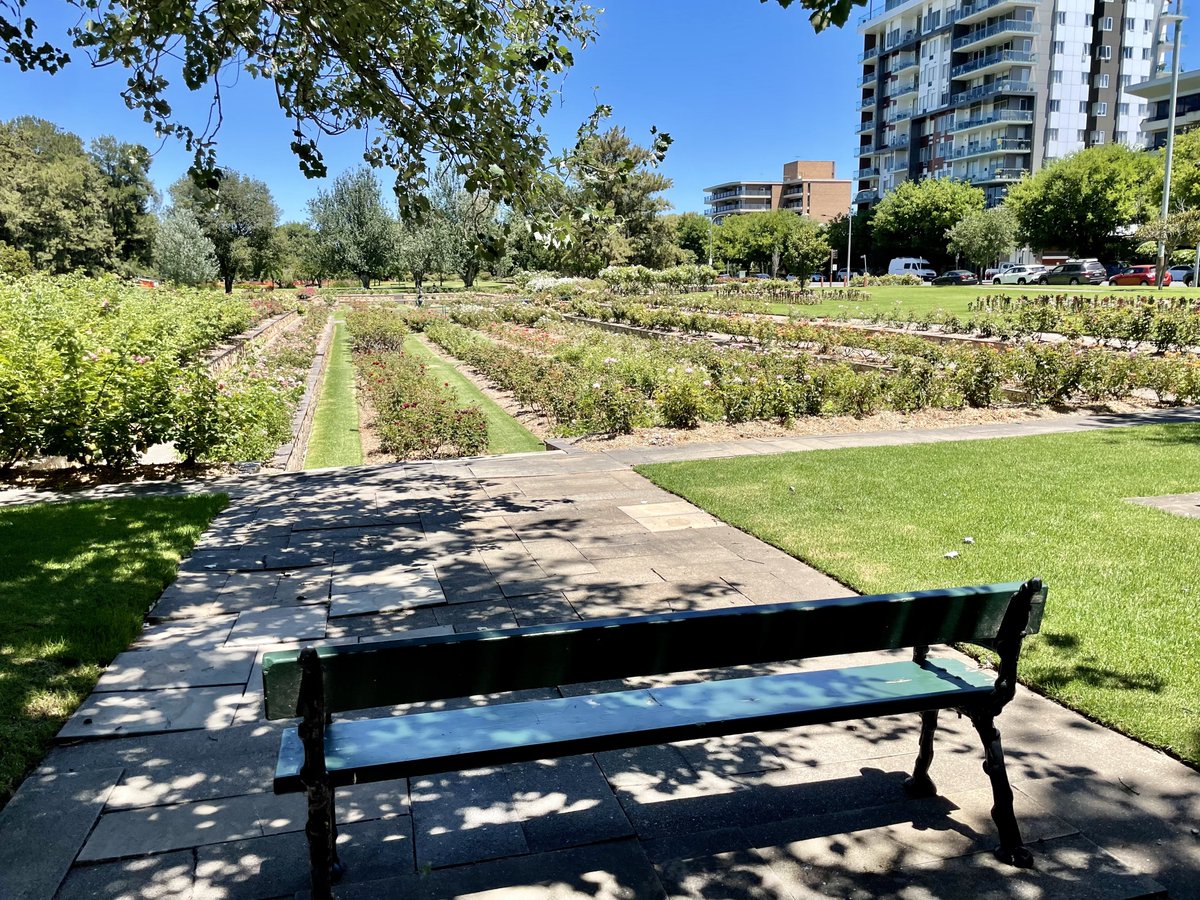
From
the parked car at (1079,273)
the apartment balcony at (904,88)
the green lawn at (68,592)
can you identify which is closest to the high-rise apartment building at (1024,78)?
the apartment balcony at (904,88)

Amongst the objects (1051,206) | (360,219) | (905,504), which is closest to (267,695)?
(905,504)

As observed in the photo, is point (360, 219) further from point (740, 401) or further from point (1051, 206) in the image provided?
point (740, 401)

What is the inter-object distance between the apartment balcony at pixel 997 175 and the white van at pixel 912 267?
1043 centimetres

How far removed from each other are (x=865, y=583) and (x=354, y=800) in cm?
308

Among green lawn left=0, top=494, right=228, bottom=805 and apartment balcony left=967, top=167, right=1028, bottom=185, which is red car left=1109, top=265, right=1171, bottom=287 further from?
green lawn left=0, top=494, right=228, bottom=805

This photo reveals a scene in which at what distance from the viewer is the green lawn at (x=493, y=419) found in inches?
433

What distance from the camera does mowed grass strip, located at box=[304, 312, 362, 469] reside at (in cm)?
1043

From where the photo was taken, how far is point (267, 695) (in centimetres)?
217

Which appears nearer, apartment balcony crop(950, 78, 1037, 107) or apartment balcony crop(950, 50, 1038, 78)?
apartment balcony crop(950, 50, 1038, 78)

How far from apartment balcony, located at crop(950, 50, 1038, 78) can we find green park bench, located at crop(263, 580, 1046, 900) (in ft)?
245

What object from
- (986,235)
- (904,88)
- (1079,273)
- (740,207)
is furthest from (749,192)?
(1079,273)

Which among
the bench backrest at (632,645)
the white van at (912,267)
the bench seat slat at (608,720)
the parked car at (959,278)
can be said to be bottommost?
the bench seat slat at (608,720)

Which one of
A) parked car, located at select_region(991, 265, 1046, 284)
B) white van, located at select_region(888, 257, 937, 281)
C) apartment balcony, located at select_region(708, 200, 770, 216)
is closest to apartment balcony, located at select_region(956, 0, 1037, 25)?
white van, located at select_region(888, 257, 937, 281)

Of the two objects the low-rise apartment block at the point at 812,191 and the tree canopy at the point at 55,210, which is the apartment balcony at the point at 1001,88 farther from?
the tree canopy at the point at 55,210
